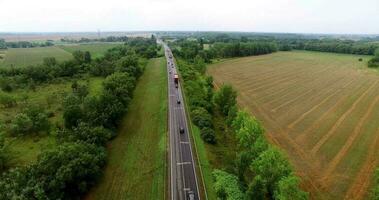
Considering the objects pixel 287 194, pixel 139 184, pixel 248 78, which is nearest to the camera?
pixel 287 194

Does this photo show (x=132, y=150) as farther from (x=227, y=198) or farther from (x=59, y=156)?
(x=227, y=198)

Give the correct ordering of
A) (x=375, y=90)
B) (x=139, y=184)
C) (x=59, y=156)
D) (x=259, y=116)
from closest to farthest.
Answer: (x=59, y=156)
(x=139, y=184)
(x=259, y=116)
(x=375, y=90)

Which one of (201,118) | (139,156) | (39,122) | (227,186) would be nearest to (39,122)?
(39,122)

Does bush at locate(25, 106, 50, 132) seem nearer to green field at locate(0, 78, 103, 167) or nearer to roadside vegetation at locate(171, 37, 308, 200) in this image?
green field at locate(0, 78, 103, 167)

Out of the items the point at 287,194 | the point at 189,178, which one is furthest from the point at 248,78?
the point at 287,194

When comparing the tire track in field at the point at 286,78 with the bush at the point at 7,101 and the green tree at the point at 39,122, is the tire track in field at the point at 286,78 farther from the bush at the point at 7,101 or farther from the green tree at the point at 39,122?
the bush at the point at 7,101

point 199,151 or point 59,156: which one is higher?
point 59,156

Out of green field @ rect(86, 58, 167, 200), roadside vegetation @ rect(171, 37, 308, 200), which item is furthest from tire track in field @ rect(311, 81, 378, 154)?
green field @ rect(86, 58, 167, 200)
